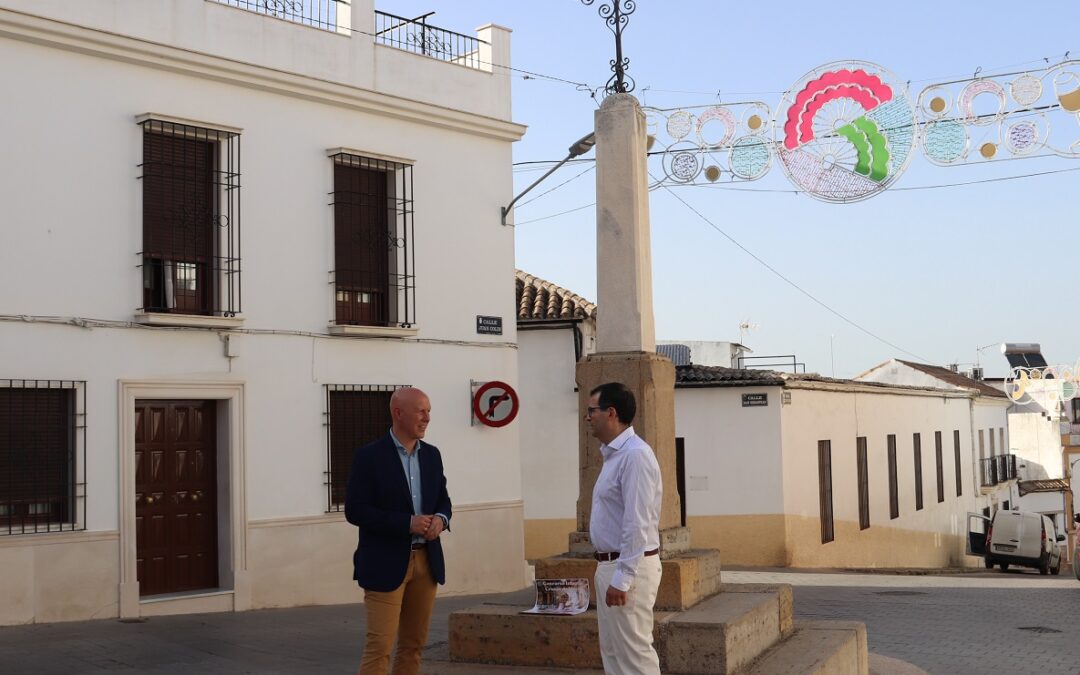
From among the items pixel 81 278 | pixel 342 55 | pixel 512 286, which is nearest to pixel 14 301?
pixel 81 278

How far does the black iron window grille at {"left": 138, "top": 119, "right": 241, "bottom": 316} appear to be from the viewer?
38.1 feet

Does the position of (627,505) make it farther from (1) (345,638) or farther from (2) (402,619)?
(1) (345,638)

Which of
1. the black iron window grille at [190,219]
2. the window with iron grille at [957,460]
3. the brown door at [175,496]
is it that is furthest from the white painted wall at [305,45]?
the window with iron grille at [957,460]

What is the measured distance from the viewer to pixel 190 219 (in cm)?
1188

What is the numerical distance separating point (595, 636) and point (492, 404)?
25.1 ft

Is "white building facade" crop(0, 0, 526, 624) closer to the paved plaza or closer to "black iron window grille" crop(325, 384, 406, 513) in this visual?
"black iron window grille" crop(325, 384, 406, 513)

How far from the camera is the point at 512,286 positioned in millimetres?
15078

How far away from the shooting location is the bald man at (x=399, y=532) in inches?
213

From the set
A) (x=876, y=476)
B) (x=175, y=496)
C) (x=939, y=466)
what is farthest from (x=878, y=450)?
(x=175, y=496)

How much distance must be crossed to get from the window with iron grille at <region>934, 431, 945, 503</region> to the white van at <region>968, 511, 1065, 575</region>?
372cm

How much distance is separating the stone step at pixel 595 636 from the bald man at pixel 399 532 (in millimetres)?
1452

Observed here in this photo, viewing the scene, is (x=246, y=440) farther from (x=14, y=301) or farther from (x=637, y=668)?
(x=637, y=668)

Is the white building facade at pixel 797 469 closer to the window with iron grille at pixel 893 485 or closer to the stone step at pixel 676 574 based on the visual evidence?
the window with iron grille at pixel 893 485

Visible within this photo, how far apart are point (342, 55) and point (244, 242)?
8.44ft
